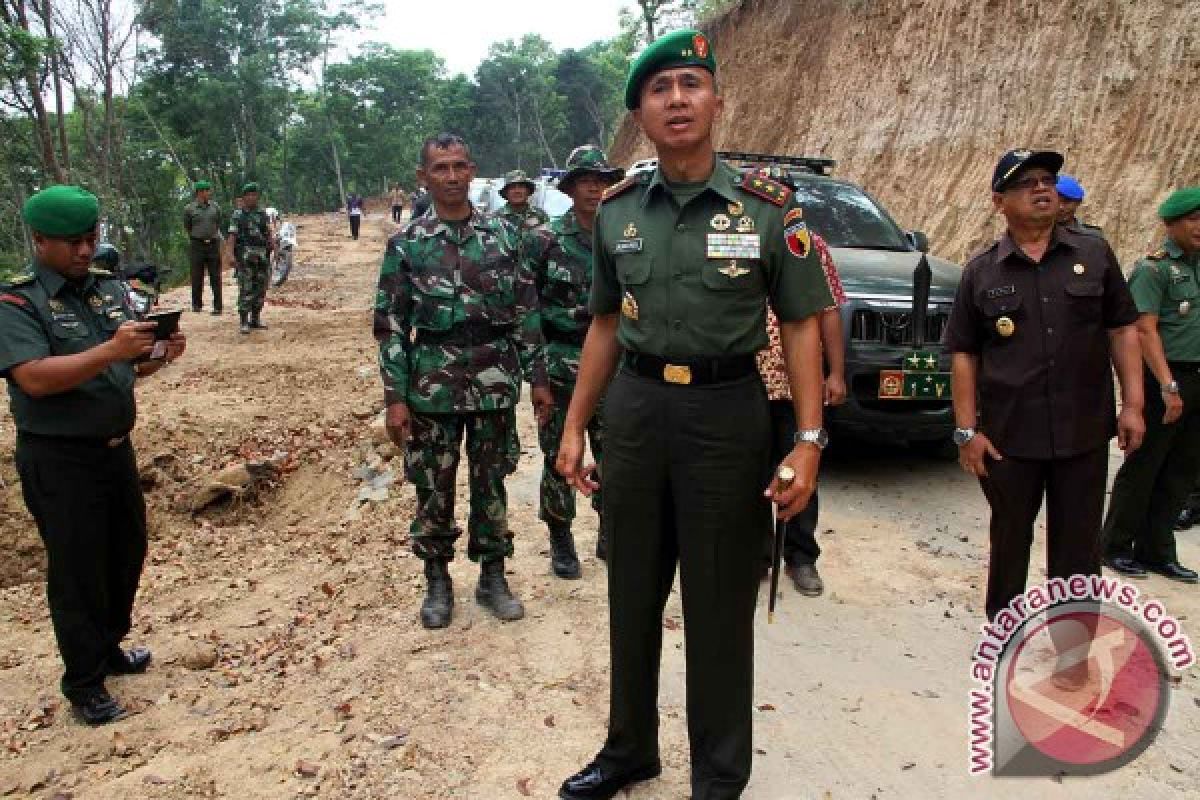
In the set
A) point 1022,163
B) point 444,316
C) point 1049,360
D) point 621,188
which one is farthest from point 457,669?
point 1022,163

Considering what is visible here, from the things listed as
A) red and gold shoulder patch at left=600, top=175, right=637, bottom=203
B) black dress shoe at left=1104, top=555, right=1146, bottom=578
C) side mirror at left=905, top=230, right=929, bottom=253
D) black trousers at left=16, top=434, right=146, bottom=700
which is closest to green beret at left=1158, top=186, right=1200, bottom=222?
black dress shoe at left=1104, top=555, right=1146, bottom=578

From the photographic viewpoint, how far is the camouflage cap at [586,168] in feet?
13.1

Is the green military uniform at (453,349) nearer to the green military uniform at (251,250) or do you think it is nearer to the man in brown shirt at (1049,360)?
the man in brown shirt at (1049,360)

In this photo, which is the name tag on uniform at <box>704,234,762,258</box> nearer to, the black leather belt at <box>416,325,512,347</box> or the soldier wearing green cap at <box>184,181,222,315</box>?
the black leather belt at <box>416,325,512,347</box>

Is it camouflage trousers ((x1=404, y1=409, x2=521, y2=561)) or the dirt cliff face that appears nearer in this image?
camouflage trousers ((x1=404, y1=409, x2=521, y2=561))

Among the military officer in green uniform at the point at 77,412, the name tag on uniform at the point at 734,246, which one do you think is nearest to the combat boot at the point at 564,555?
the military officer in green uniform at the point at 77,412

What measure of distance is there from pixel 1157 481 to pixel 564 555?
3.00 metres

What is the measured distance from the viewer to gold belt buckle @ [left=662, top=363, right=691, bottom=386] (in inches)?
87.9

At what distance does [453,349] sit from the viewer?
3.55 meters

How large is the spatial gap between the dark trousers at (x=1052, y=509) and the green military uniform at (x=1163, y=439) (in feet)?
4.22

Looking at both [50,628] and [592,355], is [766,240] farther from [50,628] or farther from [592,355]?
[50,628]

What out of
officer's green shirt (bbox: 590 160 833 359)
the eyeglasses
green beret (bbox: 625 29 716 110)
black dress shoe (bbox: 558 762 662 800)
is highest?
green beret (bbox: 625 29 716 110)

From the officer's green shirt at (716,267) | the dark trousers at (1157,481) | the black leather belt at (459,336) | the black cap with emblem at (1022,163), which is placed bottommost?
the dark trousers at (1157,481)

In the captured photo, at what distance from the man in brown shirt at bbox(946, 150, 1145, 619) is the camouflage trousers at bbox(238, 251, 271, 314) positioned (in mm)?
9527
